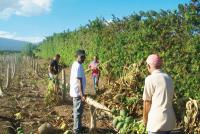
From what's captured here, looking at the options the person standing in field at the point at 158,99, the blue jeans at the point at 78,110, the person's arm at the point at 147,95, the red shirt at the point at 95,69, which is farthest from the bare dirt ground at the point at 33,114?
the person standing in field at the point at 158,99

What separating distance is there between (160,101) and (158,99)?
36 mm

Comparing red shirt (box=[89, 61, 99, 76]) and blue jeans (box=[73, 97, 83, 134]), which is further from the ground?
red shirt (box=[89, 61, 99, 76])

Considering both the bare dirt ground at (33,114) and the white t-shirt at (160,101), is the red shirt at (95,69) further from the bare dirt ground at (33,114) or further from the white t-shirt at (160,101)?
the white t-shirt at (160,101)

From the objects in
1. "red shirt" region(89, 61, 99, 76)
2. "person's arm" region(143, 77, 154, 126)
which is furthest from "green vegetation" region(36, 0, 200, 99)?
"person's arm" region(143, 77, 154, 126)

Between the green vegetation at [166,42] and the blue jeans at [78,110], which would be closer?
the blue jeans at [78,110]

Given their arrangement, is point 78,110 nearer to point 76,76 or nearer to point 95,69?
point 76,76

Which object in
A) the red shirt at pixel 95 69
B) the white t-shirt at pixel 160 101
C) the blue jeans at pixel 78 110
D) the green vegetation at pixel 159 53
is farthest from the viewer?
the red shirt at pixel 95 69

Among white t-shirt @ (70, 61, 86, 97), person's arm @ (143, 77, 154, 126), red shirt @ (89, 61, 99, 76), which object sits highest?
red shirt @ (89, 61, 99, 76)

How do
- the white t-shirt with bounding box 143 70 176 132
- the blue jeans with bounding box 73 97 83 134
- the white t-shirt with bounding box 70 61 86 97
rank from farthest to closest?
the blue jeans with bounding box 73 97 83 134 < the white t-shirt with bounding box 70 61 86 97 < the white t-shirt with bounding box 143 70 176 132

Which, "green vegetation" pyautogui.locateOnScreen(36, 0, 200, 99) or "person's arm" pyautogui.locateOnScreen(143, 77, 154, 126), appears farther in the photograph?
"green vegetation" pyautogui.locateOnScreen(36, 0, 200, 99)

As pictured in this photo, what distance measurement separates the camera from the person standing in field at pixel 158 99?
602cm

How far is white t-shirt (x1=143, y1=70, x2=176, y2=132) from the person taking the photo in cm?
601

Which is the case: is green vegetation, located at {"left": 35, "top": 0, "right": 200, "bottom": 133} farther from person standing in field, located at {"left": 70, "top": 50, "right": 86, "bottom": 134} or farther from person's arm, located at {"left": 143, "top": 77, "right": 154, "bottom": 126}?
person's arm, located at {"left": 143, "top": 77, "right": 154, "bottom": 126}

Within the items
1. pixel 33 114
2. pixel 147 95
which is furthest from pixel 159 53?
pixel 147 95
